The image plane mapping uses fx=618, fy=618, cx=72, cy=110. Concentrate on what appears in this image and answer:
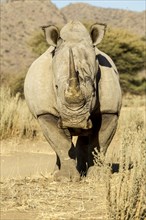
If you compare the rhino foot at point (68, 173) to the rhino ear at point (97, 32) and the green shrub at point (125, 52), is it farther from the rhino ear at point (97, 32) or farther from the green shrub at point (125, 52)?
the green shrub at point (125, 52)

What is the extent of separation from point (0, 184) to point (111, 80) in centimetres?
175

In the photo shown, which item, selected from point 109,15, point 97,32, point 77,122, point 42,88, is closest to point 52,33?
point 97,32

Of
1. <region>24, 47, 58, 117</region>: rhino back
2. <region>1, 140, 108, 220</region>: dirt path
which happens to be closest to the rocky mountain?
<region>24, 47, 58, 117</region>: rhino back

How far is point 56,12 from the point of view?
4744cm

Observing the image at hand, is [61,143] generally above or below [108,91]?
below

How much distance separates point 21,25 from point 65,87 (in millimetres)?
38665

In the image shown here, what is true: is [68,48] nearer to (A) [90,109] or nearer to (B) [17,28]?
(A) [90,109]

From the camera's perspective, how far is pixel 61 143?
723 cm

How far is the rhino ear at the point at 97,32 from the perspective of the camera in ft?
23.6

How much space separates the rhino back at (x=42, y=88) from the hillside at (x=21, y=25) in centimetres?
3013

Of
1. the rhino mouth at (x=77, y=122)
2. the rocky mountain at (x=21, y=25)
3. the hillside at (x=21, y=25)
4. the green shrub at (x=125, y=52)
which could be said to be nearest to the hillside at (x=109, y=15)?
the rocky mountain at (x=21, y=25)

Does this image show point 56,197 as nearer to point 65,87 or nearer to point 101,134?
point 65,87

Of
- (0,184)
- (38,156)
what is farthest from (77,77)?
(38,156)

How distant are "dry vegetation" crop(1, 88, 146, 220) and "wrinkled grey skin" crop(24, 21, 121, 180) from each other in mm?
421
